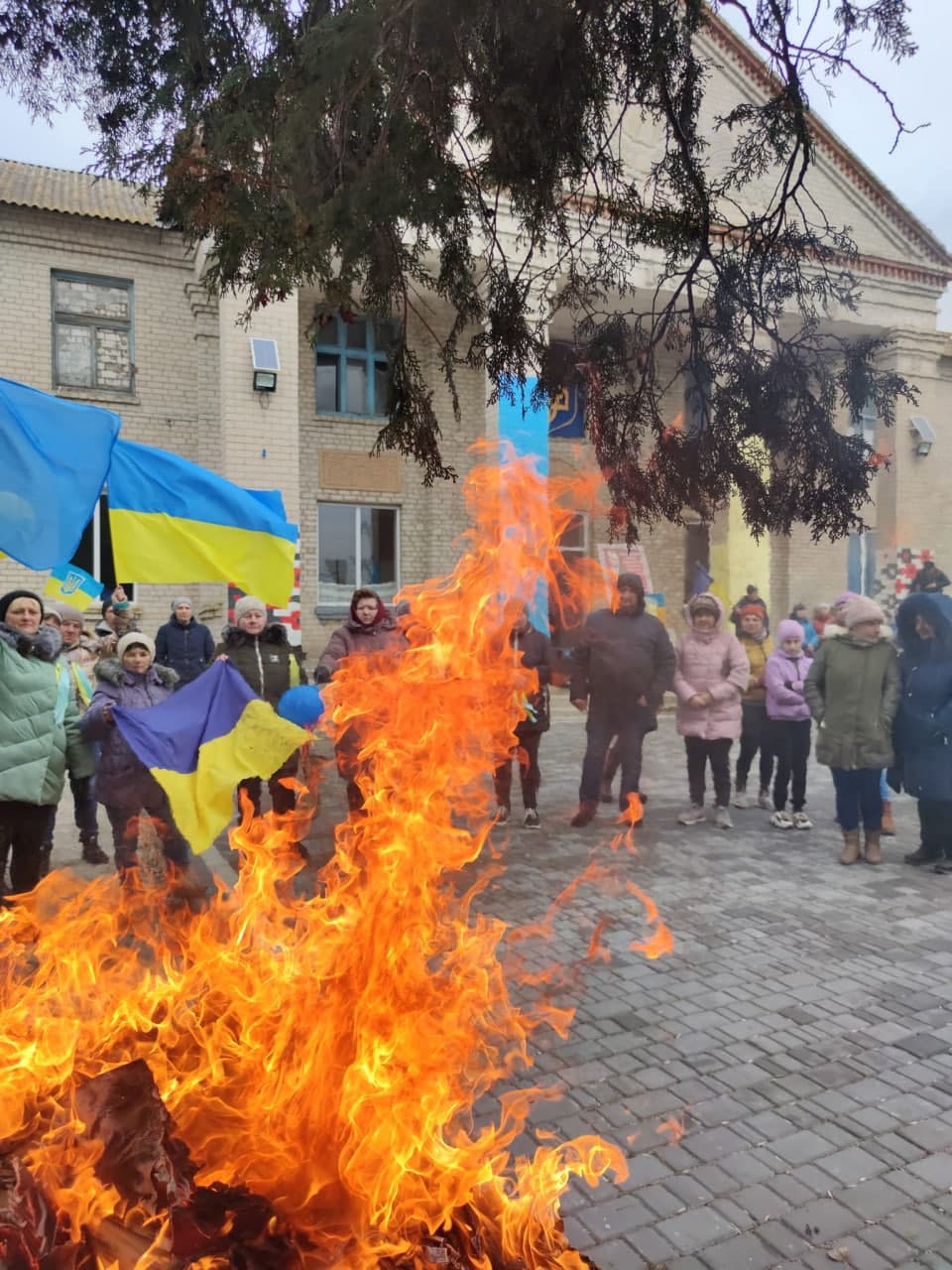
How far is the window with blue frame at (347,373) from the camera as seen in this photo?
1570 cm

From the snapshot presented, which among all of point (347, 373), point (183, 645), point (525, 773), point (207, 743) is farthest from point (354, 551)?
point (207, 743)

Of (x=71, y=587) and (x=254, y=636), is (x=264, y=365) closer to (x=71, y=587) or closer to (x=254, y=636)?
(x=71, y=587)

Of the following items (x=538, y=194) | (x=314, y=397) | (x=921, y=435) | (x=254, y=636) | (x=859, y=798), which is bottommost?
(x=859, y=798)

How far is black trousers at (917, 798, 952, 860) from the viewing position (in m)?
6.48

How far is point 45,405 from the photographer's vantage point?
16.6 ft

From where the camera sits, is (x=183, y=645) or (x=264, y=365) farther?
(x=264, y=365)

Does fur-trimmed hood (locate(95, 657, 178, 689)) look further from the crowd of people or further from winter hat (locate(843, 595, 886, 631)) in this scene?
winter hat (locate(843, 595, 886, 631))

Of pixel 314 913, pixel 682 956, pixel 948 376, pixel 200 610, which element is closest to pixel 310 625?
pixel 200 610

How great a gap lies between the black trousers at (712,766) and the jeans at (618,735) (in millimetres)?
545

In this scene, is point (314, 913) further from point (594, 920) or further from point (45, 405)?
point (45, 405)

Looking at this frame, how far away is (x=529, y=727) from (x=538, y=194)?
467 cm

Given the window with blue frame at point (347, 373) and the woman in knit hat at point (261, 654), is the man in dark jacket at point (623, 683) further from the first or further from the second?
the window with blue frame at point (347, 373)

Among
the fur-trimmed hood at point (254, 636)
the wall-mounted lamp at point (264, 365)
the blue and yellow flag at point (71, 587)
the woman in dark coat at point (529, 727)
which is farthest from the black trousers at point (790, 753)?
the wall-mounted lamp at point (264, 365)

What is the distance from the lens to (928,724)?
6496 mm
